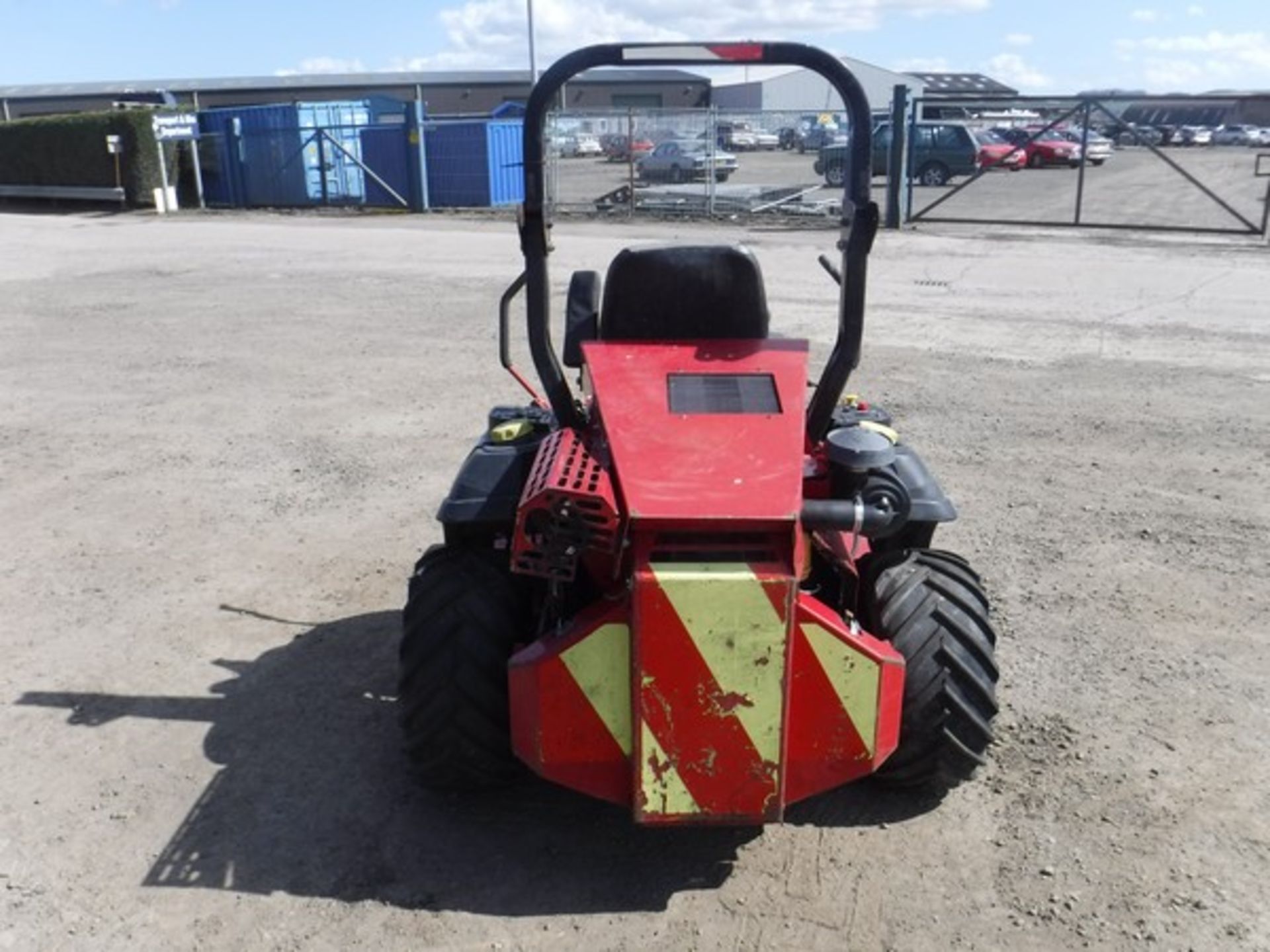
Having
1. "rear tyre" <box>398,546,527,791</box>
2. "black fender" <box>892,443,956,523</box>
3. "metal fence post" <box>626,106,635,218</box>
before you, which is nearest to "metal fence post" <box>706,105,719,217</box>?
"metal fence post" <box>626,106,635,218</box>

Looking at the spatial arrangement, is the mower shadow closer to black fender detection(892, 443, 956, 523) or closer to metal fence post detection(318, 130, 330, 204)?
black fender detection(892, 443, 956, 523)

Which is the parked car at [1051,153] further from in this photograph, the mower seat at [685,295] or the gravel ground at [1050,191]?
Result: the mower seat at [685,295]

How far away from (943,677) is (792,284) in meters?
10.7

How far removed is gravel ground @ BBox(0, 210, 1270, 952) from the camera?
3.36 m

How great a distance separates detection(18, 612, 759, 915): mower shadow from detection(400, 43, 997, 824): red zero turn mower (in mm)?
196

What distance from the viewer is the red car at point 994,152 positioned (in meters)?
29.2

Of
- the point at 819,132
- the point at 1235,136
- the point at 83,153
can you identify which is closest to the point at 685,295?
the point at 819,132

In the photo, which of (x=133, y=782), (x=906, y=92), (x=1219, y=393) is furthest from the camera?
(x=906, y=92)

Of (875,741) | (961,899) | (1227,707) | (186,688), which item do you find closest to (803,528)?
(875,741)

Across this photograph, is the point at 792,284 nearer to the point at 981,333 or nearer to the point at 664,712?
the point at 981,333

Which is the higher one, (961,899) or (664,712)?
(664,712)

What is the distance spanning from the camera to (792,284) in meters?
13.8

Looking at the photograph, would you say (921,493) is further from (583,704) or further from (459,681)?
(459,681)

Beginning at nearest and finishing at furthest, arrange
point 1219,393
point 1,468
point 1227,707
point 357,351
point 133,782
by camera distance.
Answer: point 133,782 → point 1227,707 → point 1,468 → point 1219,393 → point 357,351
